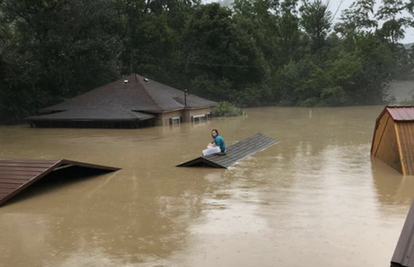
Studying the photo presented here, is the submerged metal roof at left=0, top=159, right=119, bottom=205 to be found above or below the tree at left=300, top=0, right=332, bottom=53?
below

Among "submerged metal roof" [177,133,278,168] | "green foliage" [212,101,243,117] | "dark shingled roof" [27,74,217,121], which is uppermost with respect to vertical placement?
"dark shingled roof" [27,74,217,121]

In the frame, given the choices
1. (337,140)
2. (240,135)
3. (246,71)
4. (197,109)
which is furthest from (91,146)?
(246,71)

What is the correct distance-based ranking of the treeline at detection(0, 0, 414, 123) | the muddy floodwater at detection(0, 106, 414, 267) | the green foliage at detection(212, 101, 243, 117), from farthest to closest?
the green foliage at detection(212, 101, 243, 117), the treeline at detection(0, 0, 414, 123), the muddy floodwater at detection(0, 106, 414, 267)

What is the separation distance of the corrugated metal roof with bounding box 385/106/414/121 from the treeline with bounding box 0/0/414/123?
84.0ft

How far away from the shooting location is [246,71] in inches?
2184

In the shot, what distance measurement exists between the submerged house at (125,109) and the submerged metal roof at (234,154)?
1146cm

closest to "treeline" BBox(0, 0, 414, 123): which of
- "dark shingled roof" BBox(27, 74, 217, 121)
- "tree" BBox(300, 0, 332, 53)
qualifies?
"tree" BBox(300, 0, 332, 53)

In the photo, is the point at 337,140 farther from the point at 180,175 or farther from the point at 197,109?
the point at 197,109

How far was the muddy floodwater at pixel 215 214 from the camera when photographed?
7746mm

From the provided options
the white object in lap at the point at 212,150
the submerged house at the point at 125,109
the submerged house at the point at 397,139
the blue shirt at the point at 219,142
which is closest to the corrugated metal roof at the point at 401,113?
the submerged house at the point at 397,139

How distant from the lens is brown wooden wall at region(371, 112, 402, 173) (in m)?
15.6

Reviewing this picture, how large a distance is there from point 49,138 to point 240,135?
454 inches

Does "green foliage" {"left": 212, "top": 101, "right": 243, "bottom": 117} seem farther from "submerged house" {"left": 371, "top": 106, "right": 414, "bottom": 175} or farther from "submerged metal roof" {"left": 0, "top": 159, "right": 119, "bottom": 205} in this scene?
"submerged metal roof" {"left": 0, "top": 159, "right": 119, "bottom": 205}

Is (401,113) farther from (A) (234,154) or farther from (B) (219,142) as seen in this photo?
(B) (219,142)
